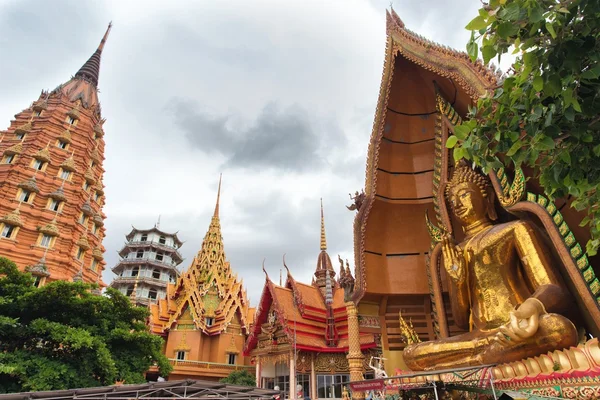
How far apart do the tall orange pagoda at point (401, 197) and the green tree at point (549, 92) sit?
5041 mm

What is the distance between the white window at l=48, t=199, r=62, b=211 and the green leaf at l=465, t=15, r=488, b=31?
2364 cm

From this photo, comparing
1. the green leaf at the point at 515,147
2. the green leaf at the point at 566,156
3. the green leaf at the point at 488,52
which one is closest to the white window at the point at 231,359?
the green leaf at the point at 515,147

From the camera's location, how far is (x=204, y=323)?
2411 centimetres

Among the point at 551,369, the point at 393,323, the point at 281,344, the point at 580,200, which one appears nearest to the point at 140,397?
the point at 393,323

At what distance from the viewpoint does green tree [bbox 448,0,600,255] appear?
2.37 meters

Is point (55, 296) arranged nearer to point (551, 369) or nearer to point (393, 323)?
point (393, 323)

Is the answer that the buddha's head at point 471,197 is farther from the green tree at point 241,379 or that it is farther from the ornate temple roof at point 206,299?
the ornate temple roof at point 206,299

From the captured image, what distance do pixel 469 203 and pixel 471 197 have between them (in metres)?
0.12

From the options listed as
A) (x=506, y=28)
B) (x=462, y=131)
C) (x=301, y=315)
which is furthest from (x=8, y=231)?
(x=506, y=28)

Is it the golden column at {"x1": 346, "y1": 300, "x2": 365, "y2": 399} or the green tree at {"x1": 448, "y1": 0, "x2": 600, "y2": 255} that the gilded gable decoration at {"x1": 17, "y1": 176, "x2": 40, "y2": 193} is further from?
the green tree at {"x1": 448, "y1": 0, "x2": 600, "y2": 255}

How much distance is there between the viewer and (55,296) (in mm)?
11734

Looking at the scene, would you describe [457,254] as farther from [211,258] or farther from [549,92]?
[211,258]

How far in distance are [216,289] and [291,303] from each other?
11134mm

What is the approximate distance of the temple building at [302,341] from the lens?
14.5 metres
